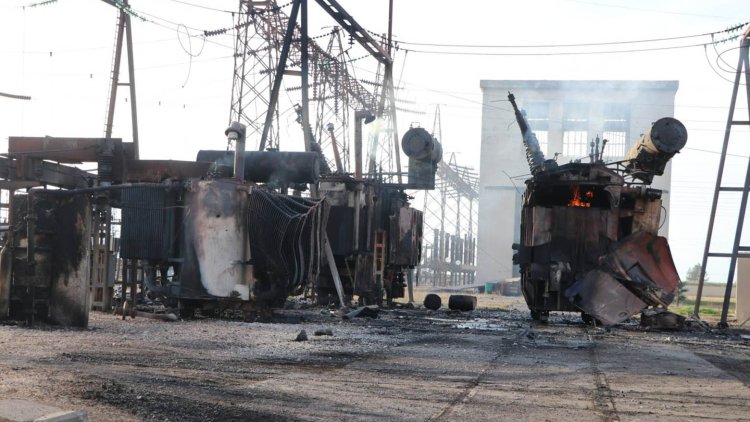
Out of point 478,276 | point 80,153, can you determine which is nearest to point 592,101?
point 478,276

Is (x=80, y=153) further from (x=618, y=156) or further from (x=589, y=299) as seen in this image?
(x=618, y=156)

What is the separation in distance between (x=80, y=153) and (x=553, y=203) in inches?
440

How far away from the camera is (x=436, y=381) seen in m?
8.80

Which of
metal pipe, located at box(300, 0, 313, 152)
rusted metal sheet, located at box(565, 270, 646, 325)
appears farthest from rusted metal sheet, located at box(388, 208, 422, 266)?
rusted metal sheet, located at box(565, 270, 646, 325)

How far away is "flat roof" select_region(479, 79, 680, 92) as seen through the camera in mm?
54031

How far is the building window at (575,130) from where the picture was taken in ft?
188

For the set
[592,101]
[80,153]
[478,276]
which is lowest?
[478,276]

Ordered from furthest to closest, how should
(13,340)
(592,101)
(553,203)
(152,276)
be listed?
(592,101) → (553,203) → (152,276) → (13,340)

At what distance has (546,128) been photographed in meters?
58.1

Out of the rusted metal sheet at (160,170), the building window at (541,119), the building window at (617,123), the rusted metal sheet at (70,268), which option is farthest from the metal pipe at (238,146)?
the building window at (541,119)

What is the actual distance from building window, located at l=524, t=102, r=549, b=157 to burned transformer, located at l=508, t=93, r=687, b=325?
37.3 metres

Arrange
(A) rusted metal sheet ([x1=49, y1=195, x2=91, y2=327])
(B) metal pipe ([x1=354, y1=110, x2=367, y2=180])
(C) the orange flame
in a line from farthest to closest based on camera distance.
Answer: (B) metal pipe ([x1=354, y1=110, x2=367, y2=180]) → (C) the orange flame → (A) rusted metal sheet ([x1=49, y1=195, x2=91, y2=327])

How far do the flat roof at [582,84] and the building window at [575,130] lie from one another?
1.48 m

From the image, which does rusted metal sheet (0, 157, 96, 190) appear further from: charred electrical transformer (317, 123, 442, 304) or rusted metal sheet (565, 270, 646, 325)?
rusted metal sheet (565, 270, 646, 325)
